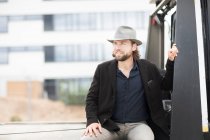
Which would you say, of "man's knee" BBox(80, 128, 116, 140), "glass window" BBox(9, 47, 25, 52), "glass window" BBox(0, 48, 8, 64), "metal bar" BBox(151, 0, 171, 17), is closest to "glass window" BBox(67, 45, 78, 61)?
"glass window" BBox(9, 47, 25, 52)

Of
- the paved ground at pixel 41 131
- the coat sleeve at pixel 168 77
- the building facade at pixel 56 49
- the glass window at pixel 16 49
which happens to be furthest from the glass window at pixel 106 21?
the coat sleeve at pixel 168 77

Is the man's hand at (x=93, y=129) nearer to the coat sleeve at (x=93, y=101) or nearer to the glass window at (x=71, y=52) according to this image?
the coat sleeve at (x=93, y=101)

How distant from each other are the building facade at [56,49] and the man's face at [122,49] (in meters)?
6.47

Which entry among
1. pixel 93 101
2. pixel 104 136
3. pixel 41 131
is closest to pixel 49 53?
pixel 41 131

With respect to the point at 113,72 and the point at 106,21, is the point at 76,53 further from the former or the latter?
the point at 113,72

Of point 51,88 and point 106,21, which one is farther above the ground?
point 106,21

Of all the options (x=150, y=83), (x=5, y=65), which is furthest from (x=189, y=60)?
(x=5, y=65)

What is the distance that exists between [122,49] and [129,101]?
0.35 meters

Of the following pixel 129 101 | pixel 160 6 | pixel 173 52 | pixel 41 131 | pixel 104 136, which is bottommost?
pixel 41 131

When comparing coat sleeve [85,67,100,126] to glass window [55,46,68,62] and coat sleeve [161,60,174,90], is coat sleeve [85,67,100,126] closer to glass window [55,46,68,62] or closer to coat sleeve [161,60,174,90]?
coat sleeve [161,60,174,90]

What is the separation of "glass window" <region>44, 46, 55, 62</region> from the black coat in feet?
24.5

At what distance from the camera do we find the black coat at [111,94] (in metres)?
2.89

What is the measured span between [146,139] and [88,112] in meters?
0.43

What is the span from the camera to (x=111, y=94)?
2896mm
